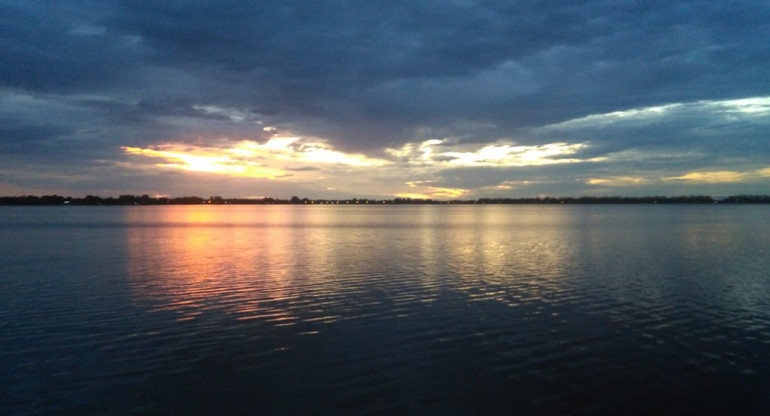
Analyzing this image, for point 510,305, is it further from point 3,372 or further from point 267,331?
point 3,372

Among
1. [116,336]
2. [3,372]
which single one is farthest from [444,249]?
[3,372]

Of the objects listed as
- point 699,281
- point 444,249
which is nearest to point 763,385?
point 699,281

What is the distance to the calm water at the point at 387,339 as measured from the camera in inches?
441

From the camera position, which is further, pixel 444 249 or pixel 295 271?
pixel 444 249

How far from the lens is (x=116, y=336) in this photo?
1596 centimetres

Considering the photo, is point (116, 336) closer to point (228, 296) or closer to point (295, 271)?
point (228, 296)

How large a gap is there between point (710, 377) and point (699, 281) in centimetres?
1591

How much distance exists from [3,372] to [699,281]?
2905cm

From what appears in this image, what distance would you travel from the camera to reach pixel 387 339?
15.7 meters

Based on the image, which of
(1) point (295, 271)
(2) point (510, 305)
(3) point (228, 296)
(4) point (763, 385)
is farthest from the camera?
(1) point (295, 271)

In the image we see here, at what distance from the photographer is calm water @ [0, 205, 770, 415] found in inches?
441

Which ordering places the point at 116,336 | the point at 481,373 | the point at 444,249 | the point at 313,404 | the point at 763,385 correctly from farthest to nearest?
the point at 444,249
the point at 116,336
the point at 481,373
the point at 763,385
the point at 313,404

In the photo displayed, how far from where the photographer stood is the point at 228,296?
2269 cm

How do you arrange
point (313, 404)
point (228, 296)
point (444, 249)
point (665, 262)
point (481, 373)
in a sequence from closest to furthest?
point (313, 404) → point (481, 373) → point (228, 296) → point (665, 262) → point (444, 249)
